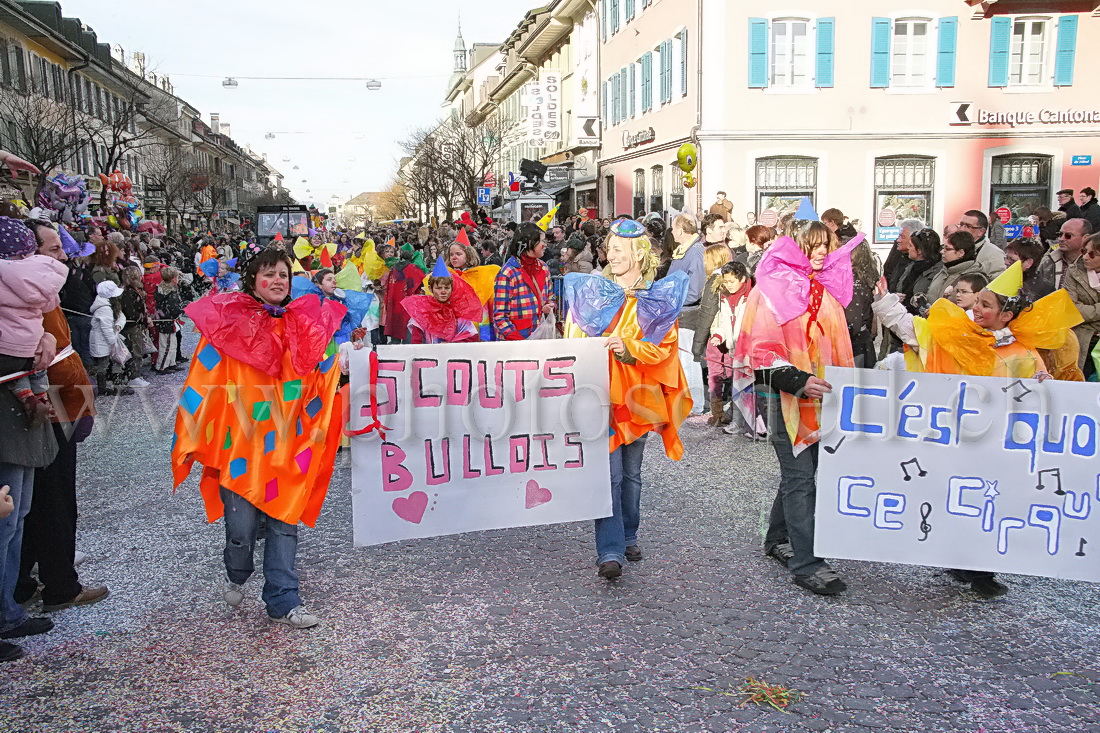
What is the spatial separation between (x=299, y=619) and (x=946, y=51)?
72.9 ft

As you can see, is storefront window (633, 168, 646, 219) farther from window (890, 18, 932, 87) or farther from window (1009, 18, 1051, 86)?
window (1009, 18, 1051, 86)

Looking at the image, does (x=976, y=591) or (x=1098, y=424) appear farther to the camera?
(x=976, y=591)

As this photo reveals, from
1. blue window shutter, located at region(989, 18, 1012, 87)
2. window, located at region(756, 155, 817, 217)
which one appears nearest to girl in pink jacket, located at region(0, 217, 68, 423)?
window, located at region(756, 155, 817, 217)

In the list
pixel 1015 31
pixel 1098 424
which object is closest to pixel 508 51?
pixel 1015 31

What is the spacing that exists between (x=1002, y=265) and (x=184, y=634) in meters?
6.47

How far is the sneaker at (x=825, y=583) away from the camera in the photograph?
4266 mm

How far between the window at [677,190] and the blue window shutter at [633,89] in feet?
14.2

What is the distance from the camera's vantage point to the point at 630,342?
4.39 m

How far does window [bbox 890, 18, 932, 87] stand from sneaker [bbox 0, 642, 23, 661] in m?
22.3

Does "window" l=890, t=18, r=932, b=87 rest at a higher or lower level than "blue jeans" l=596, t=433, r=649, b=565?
higher

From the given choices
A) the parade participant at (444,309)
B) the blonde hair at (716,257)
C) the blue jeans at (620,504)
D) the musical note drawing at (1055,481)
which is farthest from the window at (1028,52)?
the blue jeans at (620,504)

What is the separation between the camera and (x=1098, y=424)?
4039 millimetres

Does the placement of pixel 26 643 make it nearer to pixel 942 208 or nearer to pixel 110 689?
pixel 110 689

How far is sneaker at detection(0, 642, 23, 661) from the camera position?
3.68 m
